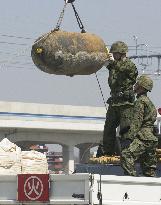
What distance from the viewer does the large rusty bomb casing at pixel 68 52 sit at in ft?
39.0

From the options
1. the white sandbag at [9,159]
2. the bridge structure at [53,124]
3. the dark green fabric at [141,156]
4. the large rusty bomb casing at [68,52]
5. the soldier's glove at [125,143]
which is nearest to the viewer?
the white sandbag at [9,159]

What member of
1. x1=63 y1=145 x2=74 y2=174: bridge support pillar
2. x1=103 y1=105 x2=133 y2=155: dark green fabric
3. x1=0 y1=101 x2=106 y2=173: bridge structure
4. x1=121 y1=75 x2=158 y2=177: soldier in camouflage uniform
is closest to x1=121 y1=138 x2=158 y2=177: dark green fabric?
x1=121 y1=75 x2=158 y2=177: soldier in camouflage uniform

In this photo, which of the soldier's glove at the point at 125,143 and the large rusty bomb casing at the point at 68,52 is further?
the soldier's glove at the point at 125,143

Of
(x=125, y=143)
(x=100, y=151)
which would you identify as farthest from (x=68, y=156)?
(x=125, y=143)

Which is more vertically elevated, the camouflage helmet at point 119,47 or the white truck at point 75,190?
the camouflage helmet at point 119,47

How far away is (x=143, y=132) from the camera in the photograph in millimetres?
12047

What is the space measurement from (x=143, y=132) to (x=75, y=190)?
225 centimetres

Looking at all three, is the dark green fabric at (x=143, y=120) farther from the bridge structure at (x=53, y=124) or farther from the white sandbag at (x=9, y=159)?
the bridge structure at (x=53, y=124)

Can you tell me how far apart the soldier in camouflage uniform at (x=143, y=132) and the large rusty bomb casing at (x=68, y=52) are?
85cm

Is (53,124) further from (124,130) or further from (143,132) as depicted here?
(143,132)

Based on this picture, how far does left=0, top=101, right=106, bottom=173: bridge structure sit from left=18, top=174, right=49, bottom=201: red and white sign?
6037cm

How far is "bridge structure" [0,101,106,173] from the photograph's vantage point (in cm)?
7181

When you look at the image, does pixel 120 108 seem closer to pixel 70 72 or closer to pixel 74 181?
pixel 70 72

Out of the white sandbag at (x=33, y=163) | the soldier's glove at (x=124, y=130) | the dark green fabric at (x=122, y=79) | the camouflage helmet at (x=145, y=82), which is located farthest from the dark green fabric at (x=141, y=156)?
the white sandbag at (x=33, y=163)
